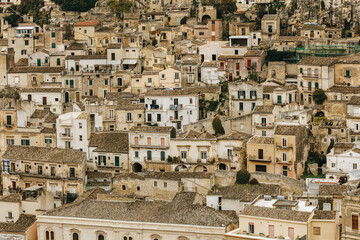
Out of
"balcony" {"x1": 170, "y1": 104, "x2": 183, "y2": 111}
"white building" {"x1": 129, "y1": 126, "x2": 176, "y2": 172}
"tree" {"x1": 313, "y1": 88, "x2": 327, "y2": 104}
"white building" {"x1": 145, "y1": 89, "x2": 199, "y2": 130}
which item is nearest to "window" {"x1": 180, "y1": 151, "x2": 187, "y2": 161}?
"white building" {"x1": 129, "y1": 126, "x2": 176, "y2": 172}

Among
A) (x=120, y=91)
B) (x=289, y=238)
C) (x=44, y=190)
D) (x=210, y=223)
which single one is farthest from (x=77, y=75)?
(x=289, y=238)

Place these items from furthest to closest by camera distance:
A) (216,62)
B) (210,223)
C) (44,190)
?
1. (216,62)
2. (44,190)
3. (210,223)

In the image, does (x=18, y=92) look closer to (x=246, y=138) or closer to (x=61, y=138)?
(x=61, y=138)

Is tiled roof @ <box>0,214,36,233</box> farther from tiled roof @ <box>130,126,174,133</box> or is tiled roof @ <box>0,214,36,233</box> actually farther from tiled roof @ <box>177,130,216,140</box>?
tiled roof @ <box>177,130,216,140</box>

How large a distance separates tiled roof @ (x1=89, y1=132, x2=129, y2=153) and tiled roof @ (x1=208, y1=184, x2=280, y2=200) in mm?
9350

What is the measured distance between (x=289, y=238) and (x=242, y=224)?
Result: 9.90ft

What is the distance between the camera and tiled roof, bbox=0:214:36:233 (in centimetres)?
5822

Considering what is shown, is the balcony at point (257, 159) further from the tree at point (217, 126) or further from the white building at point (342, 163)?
the tree at point (217, 126)

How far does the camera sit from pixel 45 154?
65625mm

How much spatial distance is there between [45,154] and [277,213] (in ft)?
68.8

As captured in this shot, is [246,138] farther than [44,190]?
Yes

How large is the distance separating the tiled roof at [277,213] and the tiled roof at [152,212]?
242 centimetres

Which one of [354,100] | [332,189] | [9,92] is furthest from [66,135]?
[332,189]

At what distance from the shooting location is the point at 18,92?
259ft
